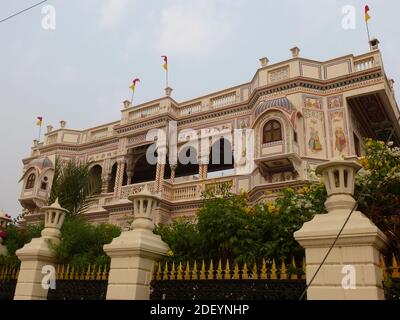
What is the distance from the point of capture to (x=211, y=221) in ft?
19.1

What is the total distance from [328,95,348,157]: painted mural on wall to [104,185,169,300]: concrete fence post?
1090 centimetres

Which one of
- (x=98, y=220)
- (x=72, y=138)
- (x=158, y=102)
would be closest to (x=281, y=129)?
(x=158, y=102)

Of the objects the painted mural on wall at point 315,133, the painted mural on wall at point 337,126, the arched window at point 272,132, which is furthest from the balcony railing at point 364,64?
the arched window at point 272,132

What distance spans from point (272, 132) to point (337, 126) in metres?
2.65

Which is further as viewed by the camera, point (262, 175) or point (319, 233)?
point (262, 175)

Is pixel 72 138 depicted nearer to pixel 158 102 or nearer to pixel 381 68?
pixel 158 102

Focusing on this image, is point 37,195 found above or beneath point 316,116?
beneath

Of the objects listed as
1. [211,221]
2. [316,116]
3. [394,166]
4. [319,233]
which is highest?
[316,116]

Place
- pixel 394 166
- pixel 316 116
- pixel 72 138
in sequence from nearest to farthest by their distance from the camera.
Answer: pixel 394 166
pixel 316 116
pixel 72 138

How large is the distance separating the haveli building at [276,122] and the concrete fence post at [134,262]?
8188 millimetres

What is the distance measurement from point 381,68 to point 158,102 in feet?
34.0

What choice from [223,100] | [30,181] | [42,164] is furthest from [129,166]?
[30,181]

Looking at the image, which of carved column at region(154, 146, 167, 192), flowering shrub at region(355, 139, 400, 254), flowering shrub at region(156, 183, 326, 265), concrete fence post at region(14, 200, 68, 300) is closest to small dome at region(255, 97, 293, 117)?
carved column at region(154, 146, 167, 192)

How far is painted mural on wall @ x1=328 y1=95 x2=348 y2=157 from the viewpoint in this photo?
→ 47.5 ft
